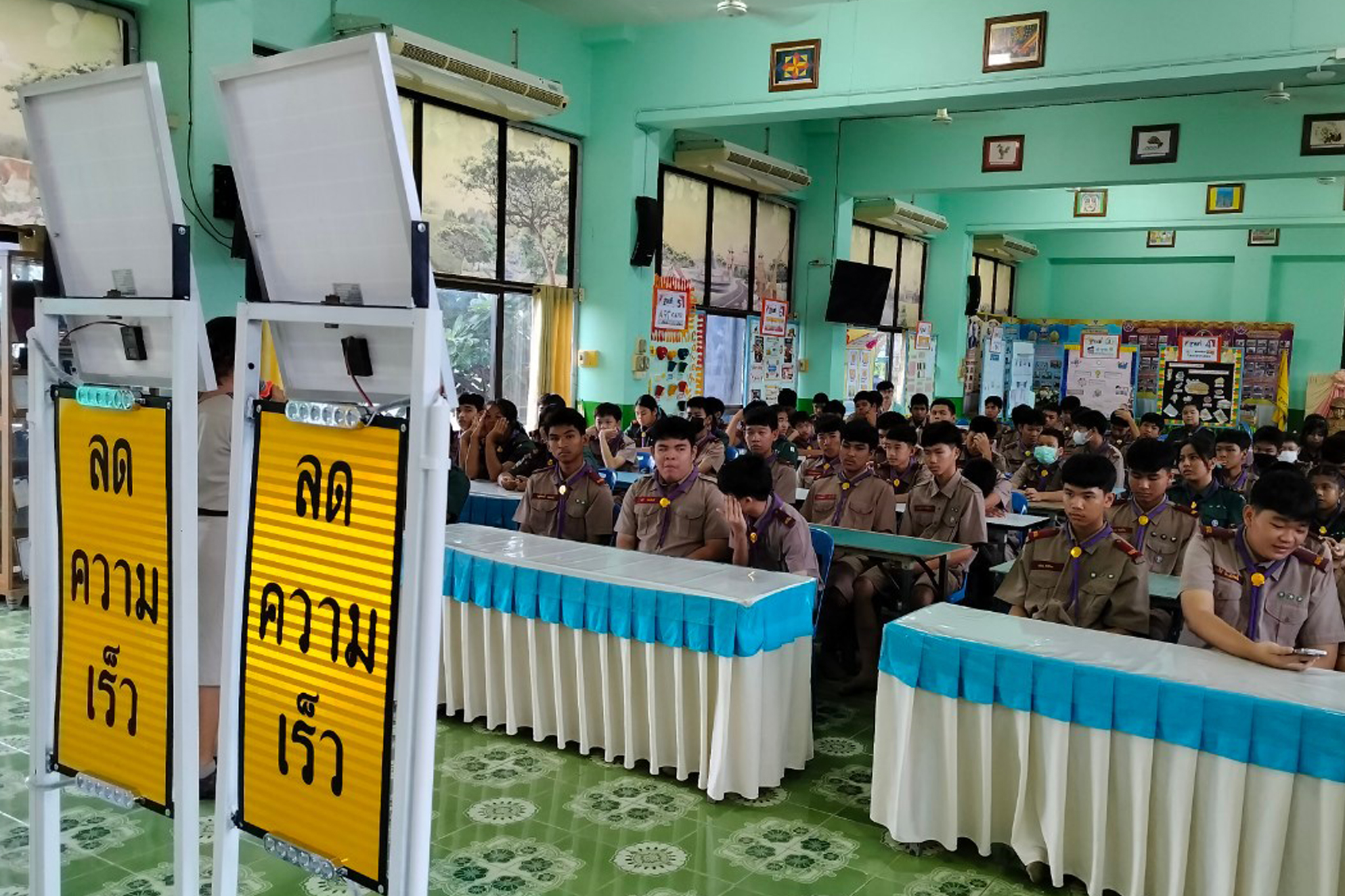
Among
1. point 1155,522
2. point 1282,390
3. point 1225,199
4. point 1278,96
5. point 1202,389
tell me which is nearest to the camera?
point 1155,522

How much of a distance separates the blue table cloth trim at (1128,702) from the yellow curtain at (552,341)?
22.2 ft

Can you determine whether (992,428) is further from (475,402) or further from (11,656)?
(11,656)

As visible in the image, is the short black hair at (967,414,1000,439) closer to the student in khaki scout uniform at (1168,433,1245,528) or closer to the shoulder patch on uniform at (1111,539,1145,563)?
the student in khaki scout uniform at (1168,433,1245,528)

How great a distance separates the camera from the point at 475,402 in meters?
7.94

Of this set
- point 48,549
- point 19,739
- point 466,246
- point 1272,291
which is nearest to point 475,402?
point 466,246

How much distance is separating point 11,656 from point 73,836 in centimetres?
211

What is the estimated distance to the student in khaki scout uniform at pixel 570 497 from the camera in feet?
18.1

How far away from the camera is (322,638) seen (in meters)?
1.87

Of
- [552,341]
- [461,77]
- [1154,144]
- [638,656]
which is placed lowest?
[638,656]

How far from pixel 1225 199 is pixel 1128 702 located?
12248mm

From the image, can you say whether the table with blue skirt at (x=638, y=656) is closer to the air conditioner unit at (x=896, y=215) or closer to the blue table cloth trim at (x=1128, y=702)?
the blue table cloth trim at (x=1128, y=702)

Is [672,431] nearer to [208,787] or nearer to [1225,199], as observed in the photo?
[208,787]

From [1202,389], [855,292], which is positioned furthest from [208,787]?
[1202,389]

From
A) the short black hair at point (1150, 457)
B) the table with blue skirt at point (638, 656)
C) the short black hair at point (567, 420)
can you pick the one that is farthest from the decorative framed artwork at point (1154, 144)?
the table with blue skirt at point (638, 656)
